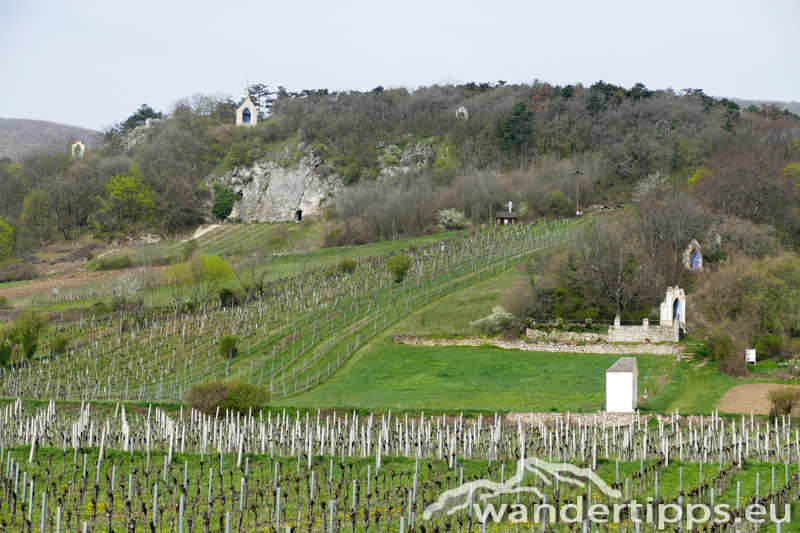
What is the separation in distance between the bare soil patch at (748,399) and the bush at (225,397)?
17.3 metres

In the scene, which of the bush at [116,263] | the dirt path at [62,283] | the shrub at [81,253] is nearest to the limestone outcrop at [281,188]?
the shrub at [81,253]

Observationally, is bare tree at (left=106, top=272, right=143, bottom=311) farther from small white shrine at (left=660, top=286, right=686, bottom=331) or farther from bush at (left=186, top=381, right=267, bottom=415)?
small white shrine at (left=660, top=286, right=686, bottom=331)

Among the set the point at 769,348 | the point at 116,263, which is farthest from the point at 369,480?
the point at 116,263

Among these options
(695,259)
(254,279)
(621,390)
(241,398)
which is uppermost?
(695,259)

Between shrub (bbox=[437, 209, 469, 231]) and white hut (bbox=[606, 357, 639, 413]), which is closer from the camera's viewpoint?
white hut (bbox=[606, 357, 639, 413])

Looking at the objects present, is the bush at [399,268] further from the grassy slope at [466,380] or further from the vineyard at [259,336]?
the grassy slope at [466,380]

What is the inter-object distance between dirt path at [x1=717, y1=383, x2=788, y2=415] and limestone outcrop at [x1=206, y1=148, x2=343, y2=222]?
7489 centimetres

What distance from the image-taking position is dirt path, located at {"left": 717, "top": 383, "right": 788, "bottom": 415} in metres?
30.1

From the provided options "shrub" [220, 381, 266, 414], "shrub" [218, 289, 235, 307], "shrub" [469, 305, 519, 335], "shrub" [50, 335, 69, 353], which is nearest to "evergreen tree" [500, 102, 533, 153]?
"shrub" [218, 289, 235, 307]

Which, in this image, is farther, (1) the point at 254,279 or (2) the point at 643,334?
(1) the point at 254,279

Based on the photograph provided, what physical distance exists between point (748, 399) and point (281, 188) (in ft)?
272

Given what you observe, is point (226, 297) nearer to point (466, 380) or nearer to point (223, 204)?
point (466, 380)

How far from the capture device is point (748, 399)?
105 ft

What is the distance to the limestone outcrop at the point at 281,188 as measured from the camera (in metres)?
106
